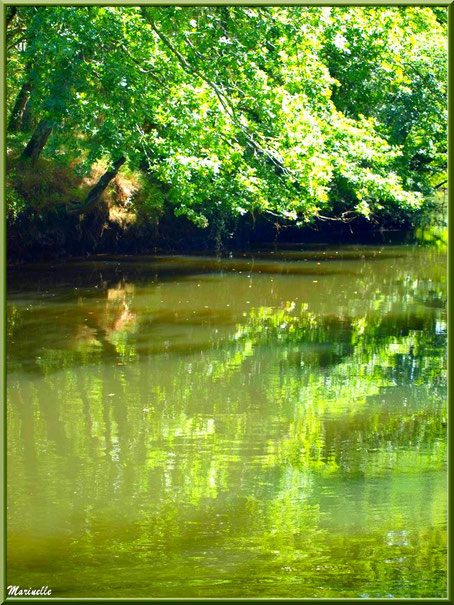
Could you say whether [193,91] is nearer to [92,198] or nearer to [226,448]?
[92,198]

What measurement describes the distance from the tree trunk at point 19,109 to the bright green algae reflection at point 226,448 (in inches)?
278

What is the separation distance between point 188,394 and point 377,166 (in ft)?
54.9

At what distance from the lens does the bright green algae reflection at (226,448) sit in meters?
5.63

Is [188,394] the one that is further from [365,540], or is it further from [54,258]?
[54,258]

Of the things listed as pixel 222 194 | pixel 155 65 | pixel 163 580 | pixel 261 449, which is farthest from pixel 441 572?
pixel 222 194

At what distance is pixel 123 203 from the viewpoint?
78.3 ft

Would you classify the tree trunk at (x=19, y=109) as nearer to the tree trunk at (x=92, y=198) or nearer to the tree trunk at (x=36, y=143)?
the tree trunk at (x=36, y=143)

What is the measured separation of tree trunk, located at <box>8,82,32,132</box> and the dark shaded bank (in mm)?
2573

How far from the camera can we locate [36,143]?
21.8m

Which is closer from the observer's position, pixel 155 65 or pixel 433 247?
pixel 155 65

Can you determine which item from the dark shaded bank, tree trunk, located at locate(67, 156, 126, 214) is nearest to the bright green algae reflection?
the dark shaded bank

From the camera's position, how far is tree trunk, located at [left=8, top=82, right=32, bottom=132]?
22094 millimetres

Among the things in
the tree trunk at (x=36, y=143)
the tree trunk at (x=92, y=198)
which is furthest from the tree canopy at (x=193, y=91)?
→ the tree trunk at (x=92, y=198)

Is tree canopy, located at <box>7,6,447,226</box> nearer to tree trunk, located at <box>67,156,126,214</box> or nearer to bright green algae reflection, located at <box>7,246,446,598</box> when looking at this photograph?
tree trunk, located at <box>67,156,126,214</box>
